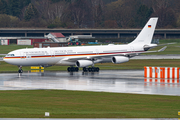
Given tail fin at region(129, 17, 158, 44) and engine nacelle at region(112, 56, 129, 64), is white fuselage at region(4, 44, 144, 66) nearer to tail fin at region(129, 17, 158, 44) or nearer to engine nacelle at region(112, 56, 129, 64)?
engine nacelle at region(112, 56, 129, 64)

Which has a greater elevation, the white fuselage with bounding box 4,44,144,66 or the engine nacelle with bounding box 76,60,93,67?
the white fuselage with bounding box 4,44,144,66

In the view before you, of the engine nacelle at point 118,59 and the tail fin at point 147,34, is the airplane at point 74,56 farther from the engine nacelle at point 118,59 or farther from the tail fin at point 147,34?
the tail fin at point 147,34

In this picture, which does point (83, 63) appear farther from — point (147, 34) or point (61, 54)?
point (147, 34)

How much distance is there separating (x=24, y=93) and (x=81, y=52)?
22.8 m

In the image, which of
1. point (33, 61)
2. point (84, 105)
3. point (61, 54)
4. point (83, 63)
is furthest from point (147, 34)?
point (84, 105)

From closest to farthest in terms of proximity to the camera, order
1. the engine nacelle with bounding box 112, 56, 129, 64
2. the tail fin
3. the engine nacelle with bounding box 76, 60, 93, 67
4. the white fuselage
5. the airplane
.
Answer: the white fuselage → the airplane → the engine nacelle with bounding box 76, 60, 93, 67 → the engine nacelle with bounding box 112, 56, 129, 64 → the tail fin

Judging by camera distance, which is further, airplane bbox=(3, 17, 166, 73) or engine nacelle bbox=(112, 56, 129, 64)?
engine nacelle bbox=(112, 56, 129, 64)

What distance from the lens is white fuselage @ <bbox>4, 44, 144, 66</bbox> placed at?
1892 inches

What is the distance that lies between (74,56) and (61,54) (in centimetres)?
216

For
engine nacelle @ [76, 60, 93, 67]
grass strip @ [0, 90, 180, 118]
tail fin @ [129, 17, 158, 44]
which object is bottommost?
grass strip @ [0, 90, 180, 118]

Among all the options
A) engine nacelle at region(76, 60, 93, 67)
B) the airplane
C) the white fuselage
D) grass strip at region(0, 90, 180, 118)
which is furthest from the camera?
engine nacelle at region(76, 60, 93, 67)

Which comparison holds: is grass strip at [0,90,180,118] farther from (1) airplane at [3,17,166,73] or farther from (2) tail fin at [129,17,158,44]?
(2) tail fin at [129,17,158,44]

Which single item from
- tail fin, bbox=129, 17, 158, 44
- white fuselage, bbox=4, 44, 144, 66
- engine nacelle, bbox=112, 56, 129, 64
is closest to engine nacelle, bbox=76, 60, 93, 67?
white fuselage, bbox=4, 44, 144, 66

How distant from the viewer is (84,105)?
24.2 m
